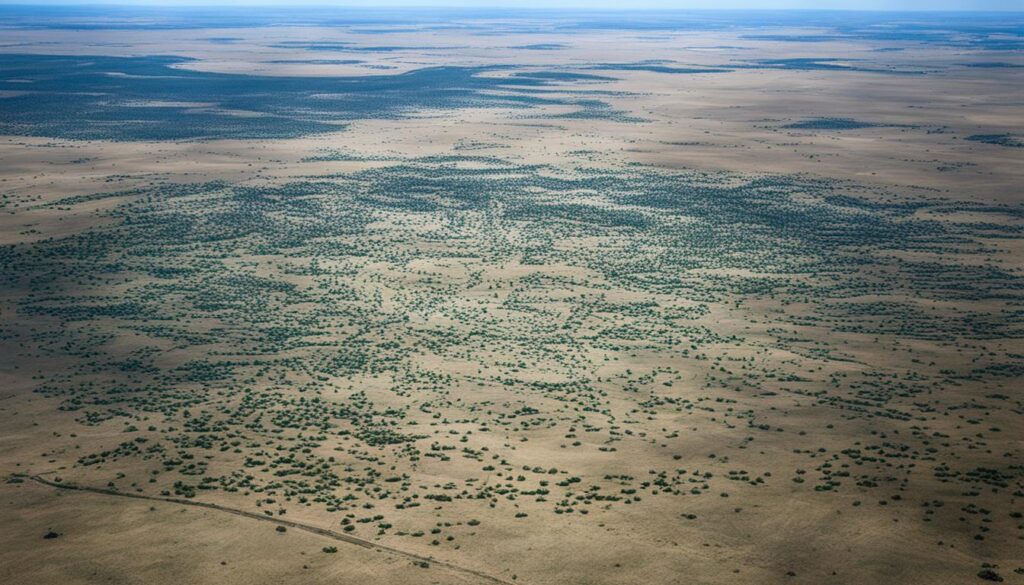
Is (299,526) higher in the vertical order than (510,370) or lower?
lower

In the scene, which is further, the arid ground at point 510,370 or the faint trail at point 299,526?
the arid ground at point 510,370

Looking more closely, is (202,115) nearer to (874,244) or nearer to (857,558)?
(874,244)

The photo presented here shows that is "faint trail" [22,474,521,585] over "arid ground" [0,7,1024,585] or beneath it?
beneath

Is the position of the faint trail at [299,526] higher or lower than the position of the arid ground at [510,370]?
lower

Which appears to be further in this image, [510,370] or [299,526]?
[510,370]

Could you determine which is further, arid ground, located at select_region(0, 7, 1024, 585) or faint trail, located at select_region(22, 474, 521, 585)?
arid ground, located at select_region(0, 7, 1024, 585)

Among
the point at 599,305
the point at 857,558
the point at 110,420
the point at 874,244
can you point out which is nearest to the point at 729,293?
the point at 599,305

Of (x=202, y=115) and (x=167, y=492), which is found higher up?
(x=202, y=115)

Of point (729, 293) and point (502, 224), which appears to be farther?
point (502, 224)
